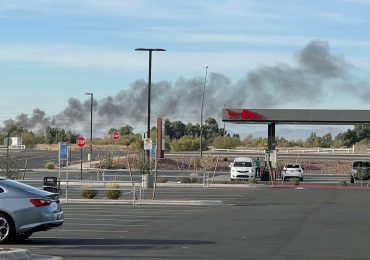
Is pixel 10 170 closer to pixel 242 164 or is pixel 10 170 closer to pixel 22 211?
pixel 242 164

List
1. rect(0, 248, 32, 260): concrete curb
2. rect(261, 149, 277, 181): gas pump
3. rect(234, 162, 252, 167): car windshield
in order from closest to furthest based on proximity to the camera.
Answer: rect(0, 248, 32, 260): concrete curb, rect(234, 162, 252, 167): car windshield, rect(261, 149, 277, 181): gas pump

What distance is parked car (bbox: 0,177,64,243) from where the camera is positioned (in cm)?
1786

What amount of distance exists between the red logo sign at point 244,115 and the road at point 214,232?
24.6m

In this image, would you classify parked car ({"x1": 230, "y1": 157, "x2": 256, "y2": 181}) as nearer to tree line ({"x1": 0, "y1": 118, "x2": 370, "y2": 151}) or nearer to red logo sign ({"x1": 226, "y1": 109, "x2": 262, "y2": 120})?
red logo sign ({"x1": 226, "y1": 109, "x2": 262, "y2": 120})

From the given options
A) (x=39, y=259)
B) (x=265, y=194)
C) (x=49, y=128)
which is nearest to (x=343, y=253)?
(x=39, y=259)

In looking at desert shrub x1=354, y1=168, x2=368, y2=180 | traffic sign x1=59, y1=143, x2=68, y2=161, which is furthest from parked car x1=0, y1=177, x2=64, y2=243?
desert shrub x1=354, y1=168, x2=368, y2=180

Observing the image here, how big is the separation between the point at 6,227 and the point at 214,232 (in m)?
5.76

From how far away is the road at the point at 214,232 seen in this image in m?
16.9

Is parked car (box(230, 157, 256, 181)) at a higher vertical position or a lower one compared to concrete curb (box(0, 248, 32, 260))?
higher

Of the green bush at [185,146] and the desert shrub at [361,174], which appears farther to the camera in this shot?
the green bush at [185,146]

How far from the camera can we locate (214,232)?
21.5m

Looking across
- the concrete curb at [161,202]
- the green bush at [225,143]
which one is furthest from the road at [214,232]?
the green bush at [225,143]

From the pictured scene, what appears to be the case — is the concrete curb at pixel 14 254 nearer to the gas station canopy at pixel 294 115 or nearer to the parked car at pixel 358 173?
the parked car at pixel 358 173

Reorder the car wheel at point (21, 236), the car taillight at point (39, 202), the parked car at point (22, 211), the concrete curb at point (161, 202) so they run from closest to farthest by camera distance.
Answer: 1. the parked car at point (22, 211)
2. the car taillight at point (39, 202)
3. the car wheel at point (21, 236)
4. the concrete curb at point (161, 202)
